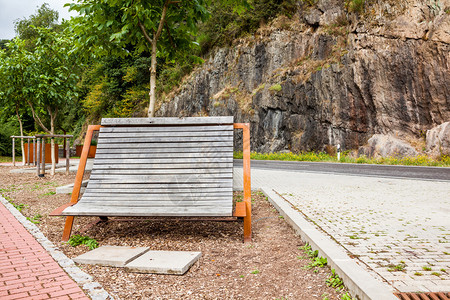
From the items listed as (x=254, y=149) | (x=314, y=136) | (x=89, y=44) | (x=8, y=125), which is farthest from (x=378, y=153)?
(x=8, y=125)

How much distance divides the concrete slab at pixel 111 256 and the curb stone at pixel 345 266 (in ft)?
6.36

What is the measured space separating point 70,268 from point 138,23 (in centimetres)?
480

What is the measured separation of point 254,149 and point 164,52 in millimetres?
20344

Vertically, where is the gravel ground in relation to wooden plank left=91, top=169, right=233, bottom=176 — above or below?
below

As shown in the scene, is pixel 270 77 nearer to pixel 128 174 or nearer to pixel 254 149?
pixel 254 149

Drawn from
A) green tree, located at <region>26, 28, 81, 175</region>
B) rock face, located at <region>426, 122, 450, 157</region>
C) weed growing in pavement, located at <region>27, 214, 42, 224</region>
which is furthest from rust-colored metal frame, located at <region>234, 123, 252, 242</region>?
rock face, located at <region>426, 122, 450, 157</region>

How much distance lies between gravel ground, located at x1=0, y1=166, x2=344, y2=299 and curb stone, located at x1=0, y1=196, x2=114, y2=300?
0.34 ft

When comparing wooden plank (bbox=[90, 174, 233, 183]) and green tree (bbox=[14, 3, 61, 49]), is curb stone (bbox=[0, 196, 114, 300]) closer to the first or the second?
wooden plank (bbox=[90, 174, 233, 183])

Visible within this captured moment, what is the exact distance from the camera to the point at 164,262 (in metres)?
3.64

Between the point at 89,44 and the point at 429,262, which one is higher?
the point at 89,44

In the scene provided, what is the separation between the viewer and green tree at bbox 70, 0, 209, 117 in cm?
626

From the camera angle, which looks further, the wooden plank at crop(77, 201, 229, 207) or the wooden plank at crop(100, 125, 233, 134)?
the wooden plank at crop(100, 125, 233, 134)

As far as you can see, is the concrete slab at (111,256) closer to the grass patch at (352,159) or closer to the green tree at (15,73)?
the green tree at (15,73)

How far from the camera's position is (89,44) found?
7160 mm
